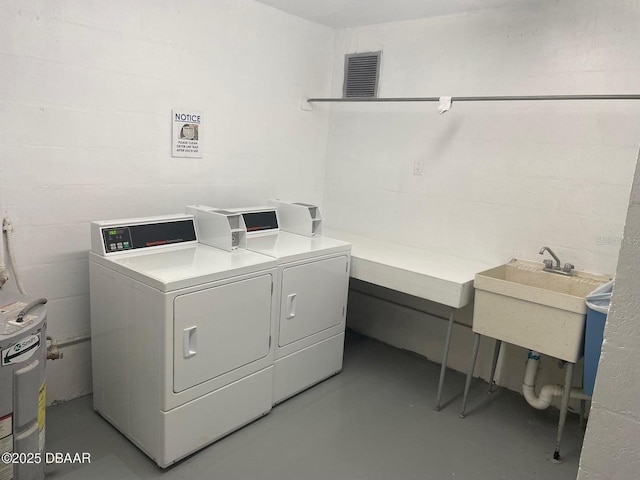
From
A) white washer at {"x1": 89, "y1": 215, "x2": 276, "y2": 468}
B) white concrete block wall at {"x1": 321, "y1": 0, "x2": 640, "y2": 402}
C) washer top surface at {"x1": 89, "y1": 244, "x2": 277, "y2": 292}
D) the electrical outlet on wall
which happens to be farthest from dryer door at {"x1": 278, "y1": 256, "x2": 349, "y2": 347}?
the electrical outlet on wall

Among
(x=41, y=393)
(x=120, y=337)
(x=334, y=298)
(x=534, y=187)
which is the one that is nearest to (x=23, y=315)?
(x=41, y=393)

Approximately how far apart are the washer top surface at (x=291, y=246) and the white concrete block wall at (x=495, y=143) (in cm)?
85

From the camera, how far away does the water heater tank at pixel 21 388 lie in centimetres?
178

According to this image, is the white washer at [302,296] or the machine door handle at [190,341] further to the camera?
the white washer at [302,296]

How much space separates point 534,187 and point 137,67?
2563 millimetres

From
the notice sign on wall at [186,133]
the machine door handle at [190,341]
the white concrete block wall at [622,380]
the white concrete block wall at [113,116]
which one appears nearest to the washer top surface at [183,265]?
the machine door handle at [190,341]

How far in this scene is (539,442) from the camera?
2.67m

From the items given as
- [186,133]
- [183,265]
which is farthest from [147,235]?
[186,133]

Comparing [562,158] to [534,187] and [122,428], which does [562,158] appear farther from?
[122,428]

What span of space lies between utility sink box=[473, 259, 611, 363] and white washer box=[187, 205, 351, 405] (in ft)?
2.96

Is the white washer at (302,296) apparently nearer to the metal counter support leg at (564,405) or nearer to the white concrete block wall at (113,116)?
the white concrete block wall at (113,116)

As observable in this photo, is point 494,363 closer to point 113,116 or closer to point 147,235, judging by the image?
point 147,235

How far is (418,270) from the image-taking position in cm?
288

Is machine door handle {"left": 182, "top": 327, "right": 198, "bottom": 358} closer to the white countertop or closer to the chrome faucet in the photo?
the white countertop
